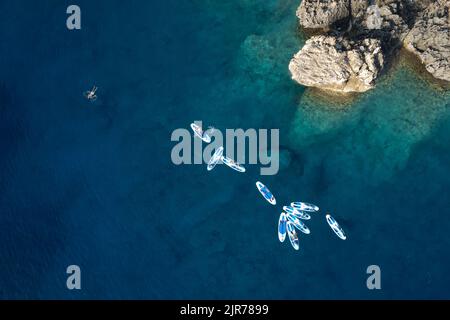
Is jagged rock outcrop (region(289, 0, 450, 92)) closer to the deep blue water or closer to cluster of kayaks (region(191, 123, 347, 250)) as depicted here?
the deep blue water

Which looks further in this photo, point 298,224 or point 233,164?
point 233,164

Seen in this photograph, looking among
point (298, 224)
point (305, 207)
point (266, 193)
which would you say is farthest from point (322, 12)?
point (298, 224)

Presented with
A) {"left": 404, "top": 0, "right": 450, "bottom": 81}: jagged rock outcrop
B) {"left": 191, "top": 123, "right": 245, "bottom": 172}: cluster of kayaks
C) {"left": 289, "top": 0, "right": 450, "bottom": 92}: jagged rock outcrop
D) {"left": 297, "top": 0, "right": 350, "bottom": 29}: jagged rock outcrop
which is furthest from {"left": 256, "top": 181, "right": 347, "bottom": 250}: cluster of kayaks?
{"left": 297, "top": 0, "right": 350, "bottom": 29}: jagged rock outcrop

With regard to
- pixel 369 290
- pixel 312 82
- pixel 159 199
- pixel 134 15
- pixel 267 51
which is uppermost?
pixel 134 15

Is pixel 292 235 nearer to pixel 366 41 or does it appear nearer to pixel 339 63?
pixel 339 63

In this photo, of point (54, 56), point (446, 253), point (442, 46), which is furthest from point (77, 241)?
point (442, 46)

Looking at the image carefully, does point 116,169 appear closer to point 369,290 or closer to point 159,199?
point 159,199
